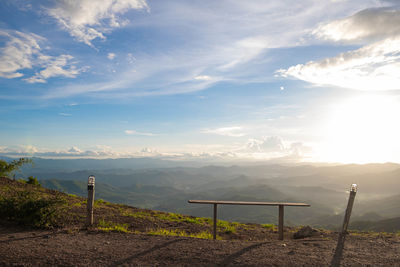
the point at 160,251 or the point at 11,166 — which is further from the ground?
the point at 11,166

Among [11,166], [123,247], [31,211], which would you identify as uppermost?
[11,166]

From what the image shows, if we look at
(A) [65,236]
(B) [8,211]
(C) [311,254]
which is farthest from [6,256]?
(C) [311,254]

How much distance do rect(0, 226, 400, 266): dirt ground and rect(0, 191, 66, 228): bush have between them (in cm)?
39

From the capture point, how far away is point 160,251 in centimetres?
674

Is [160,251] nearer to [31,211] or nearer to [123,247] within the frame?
[123,247]

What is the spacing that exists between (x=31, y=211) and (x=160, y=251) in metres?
5.19

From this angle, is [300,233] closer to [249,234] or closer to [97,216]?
[249,234]

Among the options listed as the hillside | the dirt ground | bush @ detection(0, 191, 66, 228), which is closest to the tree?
bush @ detection(0, 191, 66, 228)

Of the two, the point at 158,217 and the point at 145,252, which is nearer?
the point at 145,252

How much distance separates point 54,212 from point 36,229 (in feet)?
2.36

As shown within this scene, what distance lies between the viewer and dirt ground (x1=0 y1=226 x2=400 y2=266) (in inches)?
237

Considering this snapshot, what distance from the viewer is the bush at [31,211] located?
8.51m

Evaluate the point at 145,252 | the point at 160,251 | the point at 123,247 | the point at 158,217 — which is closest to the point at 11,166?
the point at 158,217

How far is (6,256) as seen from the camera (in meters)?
5.99
